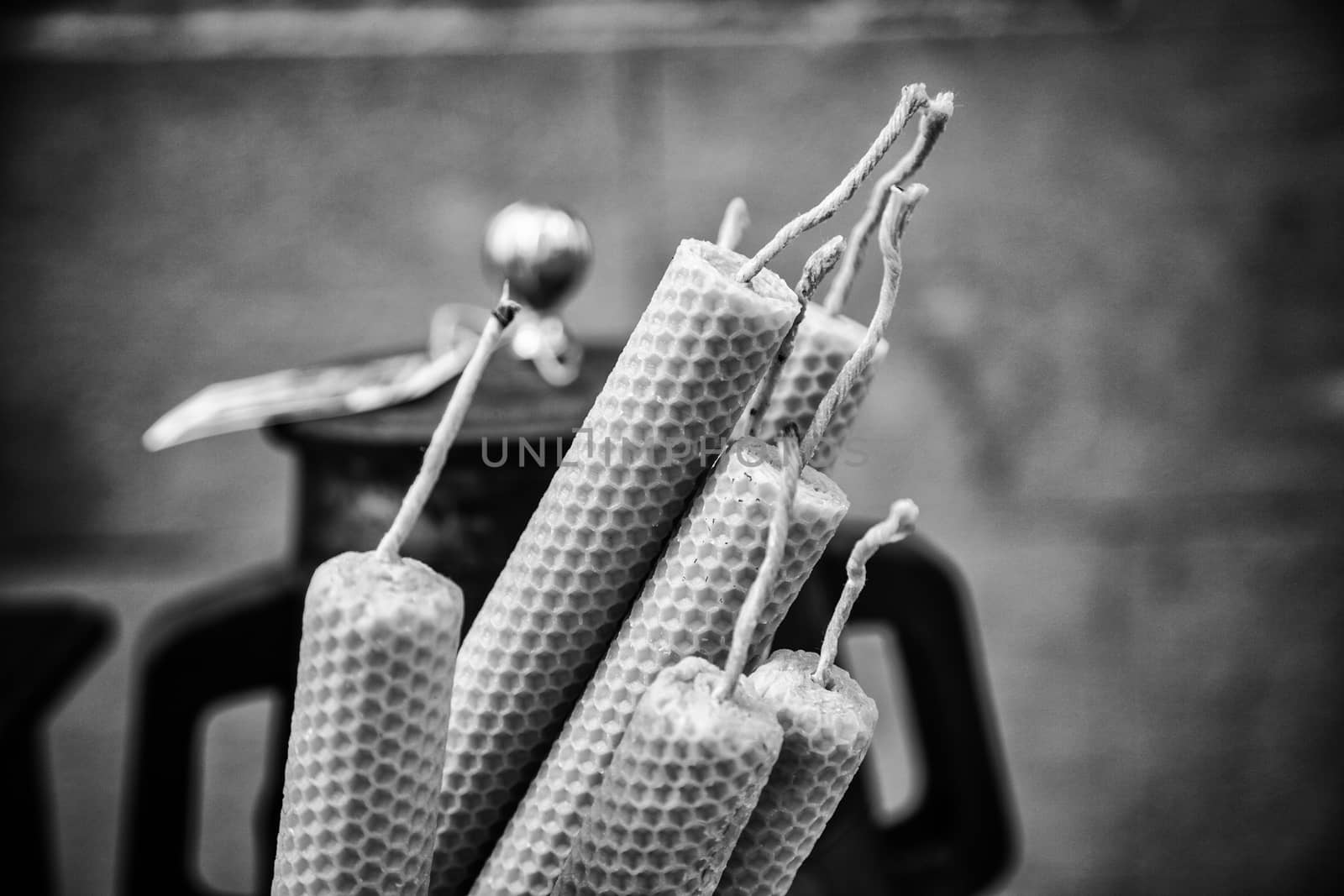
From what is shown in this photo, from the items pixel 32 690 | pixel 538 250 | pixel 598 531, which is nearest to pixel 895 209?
pixel 598 531

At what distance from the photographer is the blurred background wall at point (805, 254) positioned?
2.88 feet

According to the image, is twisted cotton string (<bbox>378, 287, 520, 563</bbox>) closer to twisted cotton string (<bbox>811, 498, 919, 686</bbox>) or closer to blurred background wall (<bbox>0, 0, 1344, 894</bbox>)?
twisted cotton string (<bbox>811, 498, 919, 686</bbox>)

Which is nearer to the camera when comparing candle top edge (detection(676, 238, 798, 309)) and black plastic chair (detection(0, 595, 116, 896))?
candle top edge (detection(676, 238, 798, 309))

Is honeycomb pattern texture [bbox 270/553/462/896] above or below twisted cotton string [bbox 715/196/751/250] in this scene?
below

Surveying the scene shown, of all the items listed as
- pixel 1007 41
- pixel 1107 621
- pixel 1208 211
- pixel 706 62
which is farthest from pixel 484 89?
pixel 1107 621

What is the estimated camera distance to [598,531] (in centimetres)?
26

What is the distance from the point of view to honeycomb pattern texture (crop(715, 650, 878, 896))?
0.25m

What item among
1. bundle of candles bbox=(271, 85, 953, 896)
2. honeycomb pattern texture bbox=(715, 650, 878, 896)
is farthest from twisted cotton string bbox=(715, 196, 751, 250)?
honeycomb pattern texture bbox=(715, 650, 878, 896)

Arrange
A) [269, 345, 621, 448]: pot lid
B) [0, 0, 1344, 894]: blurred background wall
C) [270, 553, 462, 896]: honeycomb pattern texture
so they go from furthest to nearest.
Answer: [0, 0, 1344, 894]: blurred background wall
[269, 345, 621, 448]: pot lid
[270, 553, 462, 896]: honeycomb pattern texture

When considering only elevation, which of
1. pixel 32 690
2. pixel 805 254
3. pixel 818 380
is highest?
pixel 818 380

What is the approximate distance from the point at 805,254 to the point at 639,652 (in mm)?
675

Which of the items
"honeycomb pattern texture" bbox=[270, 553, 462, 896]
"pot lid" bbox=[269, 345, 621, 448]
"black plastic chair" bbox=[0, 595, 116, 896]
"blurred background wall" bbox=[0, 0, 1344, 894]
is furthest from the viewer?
"blurred background wall" bbox=[0, 0, 1344, 894]

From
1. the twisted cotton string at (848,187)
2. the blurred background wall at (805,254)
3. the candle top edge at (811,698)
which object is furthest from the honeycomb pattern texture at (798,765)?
the blurred background wall at (805,254)

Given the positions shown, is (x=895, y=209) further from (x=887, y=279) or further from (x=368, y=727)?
(x=368, y=727)
